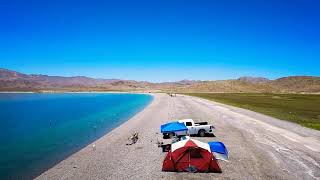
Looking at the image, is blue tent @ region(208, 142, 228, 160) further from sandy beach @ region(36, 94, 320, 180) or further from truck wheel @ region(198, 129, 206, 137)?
truck wheel @ region(198, 129, 206, 137)

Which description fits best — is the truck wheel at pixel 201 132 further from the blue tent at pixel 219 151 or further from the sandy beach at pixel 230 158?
the blue tent at pixel 219 151

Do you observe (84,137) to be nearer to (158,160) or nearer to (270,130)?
(158,160)

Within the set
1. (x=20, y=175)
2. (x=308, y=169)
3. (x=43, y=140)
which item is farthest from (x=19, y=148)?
(x=308, y=169)

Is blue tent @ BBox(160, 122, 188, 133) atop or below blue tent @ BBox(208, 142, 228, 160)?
atop

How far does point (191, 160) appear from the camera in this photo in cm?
2470

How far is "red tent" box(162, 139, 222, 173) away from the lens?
79.9 ft

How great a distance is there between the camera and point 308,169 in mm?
24984

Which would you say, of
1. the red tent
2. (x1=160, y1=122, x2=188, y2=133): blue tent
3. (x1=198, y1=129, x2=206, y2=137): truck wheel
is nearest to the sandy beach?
the red tent

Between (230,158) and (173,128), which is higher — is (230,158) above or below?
below

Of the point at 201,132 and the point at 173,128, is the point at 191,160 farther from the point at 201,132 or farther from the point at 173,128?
the point at 201,132

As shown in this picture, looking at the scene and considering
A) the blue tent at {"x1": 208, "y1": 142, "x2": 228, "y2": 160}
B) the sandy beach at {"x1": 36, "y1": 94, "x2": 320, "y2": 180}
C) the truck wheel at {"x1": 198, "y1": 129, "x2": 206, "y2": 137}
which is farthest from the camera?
the truck wheel at {"x1": 198, "y1": 129, "x2": 206, "y2": 137}

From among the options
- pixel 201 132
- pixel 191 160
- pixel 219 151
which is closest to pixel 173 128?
pixel 201 132

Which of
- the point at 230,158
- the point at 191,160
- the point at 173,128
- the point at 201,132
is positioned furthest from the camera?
the point at 201,132

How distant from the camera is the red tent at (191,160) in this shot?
24.4m
